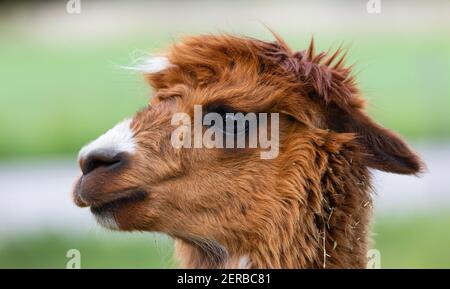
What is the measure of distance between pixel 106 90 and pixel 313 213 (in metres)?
7.61

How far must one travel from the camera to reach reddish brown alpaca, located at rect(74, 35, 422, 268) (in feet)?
11.9

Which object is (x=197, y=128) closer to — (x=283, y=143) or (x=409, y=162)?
(x=283, y=143)

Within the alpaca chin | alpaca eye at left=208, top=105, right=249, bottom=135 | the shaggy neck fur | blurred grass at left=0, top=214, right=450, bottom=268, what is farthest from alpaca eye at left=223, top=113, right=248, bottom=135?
blurred grass at left=0, top=214, right=450, bottom=268

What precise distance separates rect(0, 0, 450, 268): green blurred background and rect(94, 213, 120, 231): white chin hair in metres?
2.47

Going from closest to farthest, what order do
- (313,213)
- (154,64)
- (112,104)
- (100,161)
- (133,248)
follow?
(100,161), (313,213), (154,64), (133,248), (112,104)

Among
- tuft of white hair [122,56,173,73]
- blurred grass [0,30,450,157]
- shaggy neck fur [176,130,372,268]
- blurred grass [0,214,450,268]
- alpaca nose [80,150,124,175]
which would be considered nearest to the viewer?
alpaca nose [80,150,124,175]

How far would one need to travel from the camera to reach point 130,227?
3.66 meters

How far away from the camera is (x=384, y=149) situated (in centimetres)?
376

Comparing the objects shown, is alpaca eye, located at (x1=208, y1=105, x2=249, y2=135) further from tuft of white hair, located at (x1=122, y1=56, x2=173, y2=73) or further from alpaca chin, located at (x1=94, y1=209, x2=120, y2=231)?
alpaca chin, located at (x1=94, y1=209, x2=120, y2=231)

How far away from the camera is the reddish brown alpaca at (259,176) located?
3639 mm

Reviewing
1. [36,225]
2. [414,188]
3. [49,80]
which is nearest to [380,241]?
[414,188]

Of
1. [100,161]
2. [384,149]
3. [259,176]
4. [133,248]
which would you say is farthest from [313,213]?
[133,248]

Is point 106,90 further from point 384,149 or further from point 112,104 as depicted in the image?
point 384,149
